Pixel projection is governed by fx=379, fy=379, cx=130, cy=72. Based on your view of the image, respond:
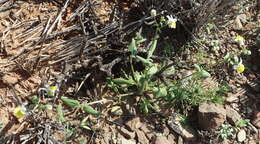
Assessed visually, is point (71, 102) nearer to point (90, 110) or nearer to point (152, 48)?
point (90, 110)

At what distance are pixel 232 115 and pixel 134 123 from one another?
2.05ft

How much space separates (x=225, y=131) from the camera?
7.57ft

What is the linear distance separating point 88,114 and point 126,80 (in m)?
0.30

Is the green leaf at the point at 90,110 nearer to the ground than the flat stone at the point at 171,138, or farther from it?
farther from it

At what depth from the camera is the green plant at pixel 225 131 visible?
7.54ft

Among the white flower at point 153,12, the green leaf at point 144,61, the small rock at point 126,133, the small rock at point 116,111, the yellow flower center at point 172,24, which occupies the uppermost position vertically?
the white flower at point 153,12

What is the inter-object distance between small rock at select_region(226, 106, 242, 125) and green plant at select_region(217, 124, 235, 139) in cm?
5

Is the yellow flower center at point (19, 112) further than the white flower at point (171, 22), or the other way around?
the white flower at point (171, 22)

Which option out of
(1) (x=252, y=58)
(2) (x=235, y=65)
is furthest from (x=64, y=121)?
(1) (x=252, y=58)

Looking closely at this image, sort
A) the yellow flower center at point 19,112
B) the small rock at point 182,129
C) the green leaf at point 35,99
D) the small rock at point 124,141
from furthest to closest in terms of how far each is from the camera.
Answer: the small rock at point 182,129, the small rock at point 124,141, the green leaf at point 35,99, the yellow flower center at point 19,112

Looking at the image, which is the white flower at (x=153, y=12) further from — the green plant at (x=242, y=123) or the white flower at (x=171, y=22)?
the green plant at (x=242, y=123)

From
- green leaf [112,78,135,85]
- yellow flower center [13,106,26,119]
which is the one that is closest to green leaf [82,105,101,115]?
green leaf [112,78,135,85]

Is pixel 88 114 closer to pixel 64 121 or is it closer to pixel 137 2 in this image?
pixel 64 121

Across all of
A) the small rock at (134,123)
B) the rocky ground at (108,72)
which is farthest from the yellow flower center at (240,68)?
the small rock at (134,123)
